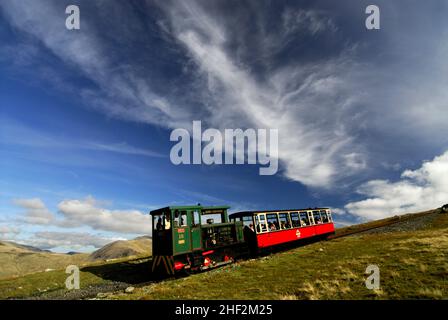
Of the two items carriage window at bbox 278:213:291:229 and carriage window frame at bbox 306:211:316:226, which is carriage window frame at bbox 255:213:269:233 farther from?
carriage window frame at bbox 306:211:316:226

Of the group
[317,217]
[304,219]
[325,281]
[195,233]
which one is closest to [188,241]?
[195,233]

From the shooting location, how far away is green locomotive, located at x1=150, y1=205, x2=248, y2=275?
1627cm

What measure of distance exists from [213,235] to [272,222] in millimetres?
6639

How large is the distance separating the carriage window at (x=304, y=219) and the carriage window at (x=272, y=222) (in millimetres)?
4724

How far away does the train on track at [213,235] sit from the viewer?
16.5m

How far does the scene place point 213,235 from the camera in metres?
19.3

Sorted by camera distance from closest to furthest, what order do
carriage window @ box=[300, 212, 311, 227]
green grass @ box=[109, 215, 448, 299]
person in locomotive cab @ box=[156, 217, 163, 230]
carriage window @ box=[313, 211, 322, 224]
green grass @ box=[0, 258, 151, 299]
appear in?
green grass @ box=[109, 215, 448, 299] → green grass @ box=[0, 258, 151, 299] → person in locomotive cab @ box=[156, 217, 163, 230] → carriage window @ box=[300, 212, 311, 227] → carriage window @ box=[313, 211, 322, 224]

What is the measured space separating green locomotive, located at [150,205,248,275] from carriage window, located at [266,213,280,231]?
4.19m

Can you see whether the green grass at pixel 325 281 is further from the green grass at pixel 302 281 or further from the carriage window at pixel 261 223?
the carriage window at pixel 261 223

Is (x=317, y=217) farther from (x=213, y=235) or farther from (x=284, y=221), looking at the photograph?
(x=213, y=235)

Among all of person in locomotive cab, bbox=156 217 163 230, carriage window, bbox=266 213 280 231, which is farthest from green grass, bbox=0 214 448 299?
carriage window, bbox=266 213 280 231
